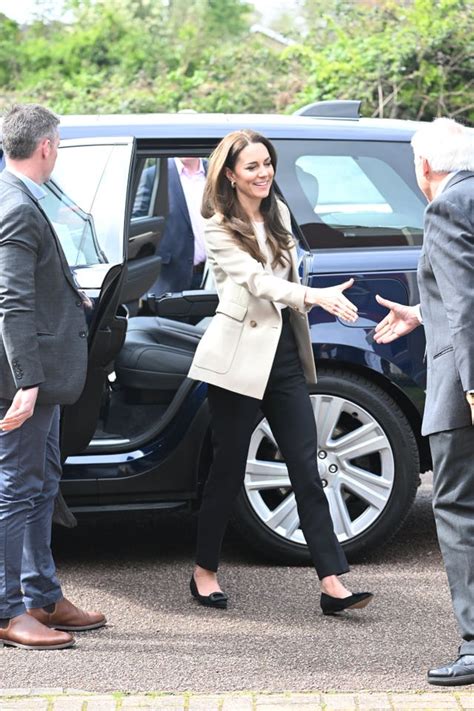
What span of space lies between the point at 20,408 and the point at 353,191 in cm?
197

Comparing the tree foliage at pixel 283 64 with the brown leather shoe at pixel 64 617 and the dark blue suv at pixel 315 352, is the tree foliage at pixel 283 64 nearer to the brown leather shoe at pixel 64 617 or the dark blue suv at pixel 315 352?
the dark blue suv at pixel 315 352

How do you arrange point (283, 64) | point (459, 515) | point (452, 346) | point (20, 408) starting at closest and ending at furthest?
point (452, 346), point (459, 515), point (20, 408), point (283, 64)

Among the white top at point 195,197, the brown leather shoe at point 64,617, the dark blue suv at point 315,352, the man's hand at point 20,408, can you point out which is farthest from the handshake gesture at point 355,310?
the white top at point 195,197

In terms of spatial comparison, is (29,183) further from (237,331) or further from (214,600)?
(214,600)

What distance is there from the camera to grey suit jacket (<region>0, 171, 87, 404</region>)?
4.13m

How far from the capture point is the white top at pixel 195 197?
631 centimetres

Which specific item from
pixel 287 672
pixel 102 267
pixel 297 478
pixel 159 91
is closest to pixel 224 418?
pixel 297 478

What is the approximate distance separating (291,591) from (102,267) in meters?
1.49

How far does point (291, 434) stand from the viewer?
15.7 ft

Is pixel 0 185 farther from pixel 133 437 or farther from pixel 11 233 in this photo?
pixel 133 437

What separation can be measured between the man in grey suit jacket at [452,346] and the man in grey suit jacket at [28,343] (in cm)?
120

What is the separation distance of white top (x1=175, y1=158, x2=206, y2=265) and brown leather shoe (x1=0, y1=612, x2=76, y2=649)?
2473 mm

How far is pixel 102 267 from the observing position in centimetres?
500

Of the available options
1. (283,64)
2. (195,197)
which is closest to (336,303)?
(195,197)
